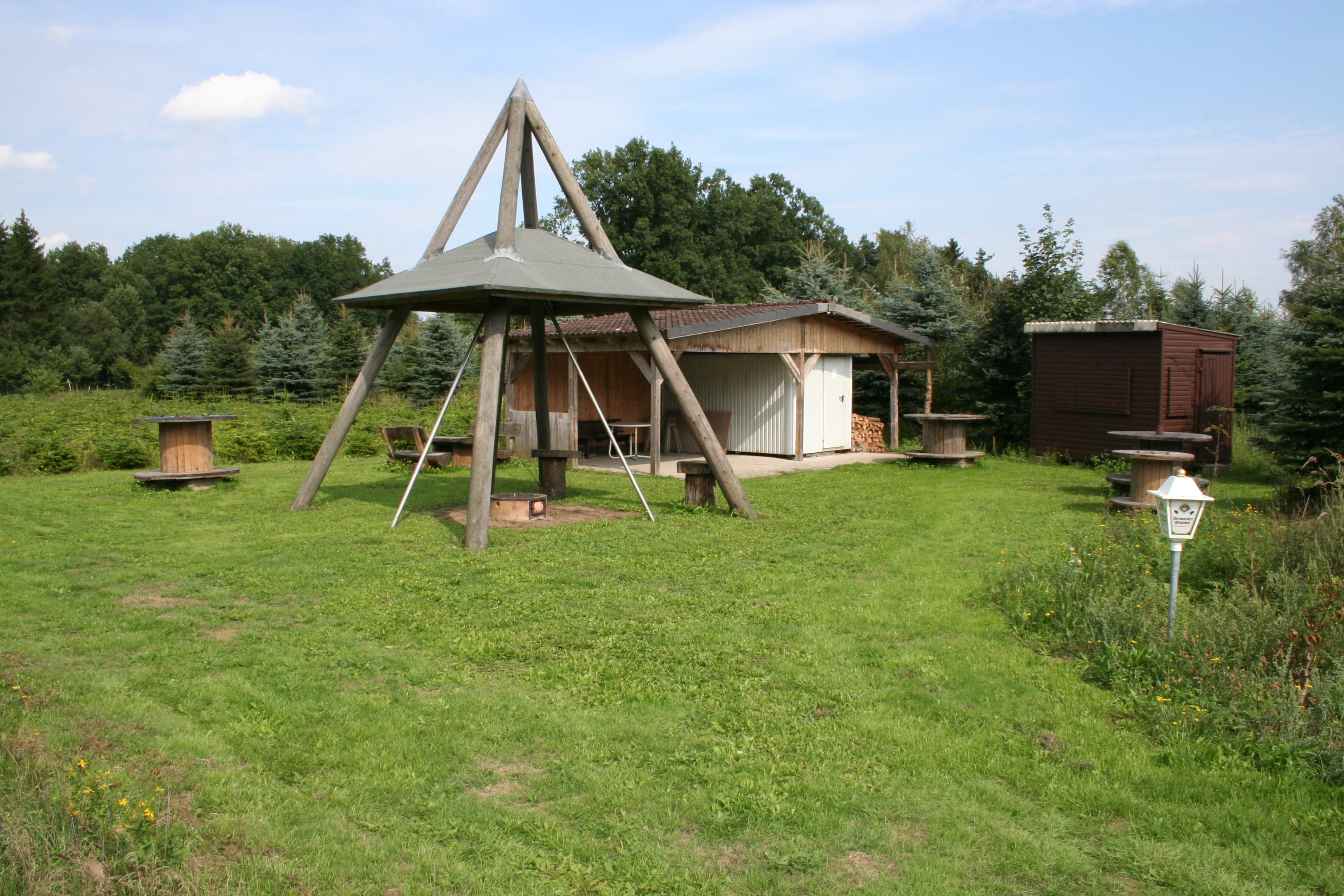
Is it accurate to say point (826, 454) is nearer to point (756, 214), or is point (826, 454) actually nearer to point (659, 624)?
point (659, 624)

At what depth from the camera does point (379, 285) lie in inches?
410

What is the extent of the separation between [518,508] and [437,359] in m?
18.3

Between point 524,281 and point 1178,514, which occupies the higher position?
point 524,281

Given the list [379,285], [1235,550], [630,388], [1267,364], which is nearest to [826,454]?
[630,388]

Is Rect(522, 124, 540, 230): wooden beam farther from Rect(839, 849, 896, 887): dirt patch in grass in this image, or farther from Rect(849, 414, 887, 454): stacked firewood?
Rect(849, 414, 887, 454): stacked firewood

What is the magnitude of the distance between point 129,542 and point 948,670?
7.86 meters

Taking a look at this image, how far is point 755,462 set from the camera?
720 inches

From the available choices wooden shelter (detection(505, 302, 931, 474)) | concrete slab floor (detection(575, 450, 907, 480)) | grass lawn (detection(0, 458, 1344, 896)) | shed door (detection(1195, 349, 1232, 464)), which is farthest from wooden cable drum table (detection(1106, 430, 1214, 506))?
wooden shelter (detection(505, 302, 931, 474))

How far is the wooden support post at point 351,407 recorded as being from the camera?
1080 centimetres

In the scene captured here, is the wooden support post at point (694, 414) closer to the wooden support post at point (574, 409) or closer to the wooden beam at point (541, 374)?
the wooden beam at point (541, 374)

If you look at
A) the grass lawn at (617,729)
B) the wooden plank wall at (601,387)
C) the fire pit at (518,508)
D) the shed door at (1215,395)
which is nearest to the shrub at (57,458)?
the wooden plank wall at (601,387)

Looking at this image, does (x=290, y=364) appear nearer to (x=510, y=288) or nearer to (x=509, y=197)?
(x=509, y=197)

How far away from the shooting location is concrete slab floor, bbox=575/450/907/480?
16.5 meters

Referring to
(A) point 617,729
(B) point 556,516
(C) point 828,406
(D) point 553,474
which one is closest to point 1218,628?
(A) point 617,729
